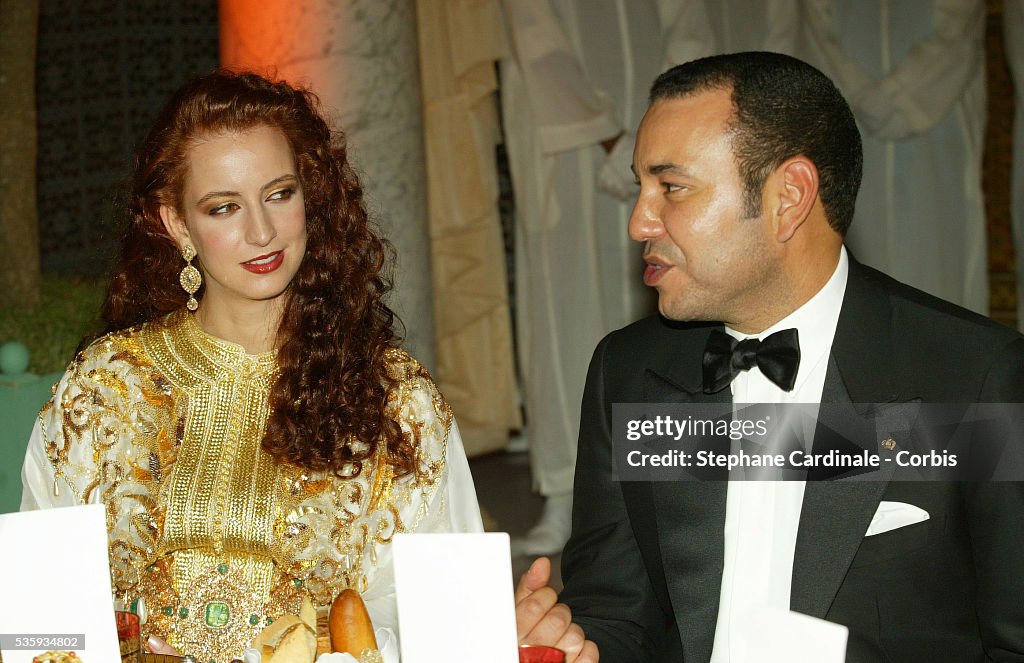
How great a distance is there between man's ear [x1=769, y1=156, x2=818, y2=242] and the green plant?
2.67 metres

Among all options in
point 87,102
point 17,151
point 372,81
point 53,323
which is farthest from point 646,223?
point 87,102

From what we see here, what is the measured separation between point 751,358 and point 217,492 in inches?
40.0

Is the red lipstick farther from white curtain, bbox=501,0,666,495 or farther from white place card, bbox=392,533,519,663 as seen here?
white curtain, bbox=501,0,666,495

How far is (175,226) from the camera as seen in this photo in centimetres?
226

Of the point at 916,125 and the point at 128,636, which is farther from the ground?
the point at 916,125

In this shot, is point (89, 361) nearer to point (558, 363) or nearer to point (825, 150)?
point (825, 150)

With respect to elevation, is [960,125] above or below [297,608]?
above

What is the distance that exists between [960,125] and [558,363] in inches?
85.5

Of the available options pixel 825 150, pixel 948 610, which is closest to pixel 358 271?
pixel 825 150

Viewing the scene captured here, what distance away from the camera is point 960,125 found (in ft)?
17.0

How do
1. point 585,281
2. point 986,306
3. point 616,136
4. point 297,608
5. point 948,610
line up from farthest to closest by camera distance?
point 986,306 < point 585,281 < point 616,136 < point 297,608 < point 948,610

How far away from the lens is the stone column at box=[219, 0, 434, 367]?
381cm

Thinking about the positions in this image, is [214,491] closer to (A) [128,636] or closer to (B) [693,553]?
(A) [128,636]

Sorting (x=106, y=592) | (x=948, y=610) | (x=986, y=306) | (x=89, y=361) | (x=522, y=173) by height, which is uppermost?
(x=522, y=173)
